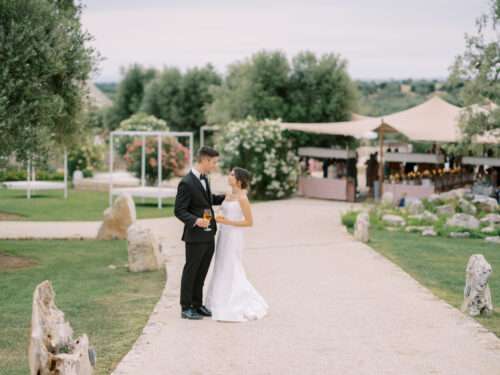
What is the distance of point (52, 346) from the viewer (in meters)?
6.09

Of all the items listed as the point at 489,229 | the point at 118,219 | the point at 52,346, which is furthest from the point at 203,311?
the point at 489,229

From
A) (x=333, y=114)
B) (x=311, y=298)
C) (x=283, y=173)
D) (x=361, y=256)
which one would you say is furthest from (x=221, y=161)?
(x=311, y=298)

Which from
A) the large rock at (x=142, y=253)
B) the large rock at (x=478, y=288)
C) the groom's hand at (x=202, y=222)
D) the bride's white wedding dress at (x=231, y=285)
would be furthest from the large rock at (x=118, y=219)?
the large rock at (x=478, y=288)

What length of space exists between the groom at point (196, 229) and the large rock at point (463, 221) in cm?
1137

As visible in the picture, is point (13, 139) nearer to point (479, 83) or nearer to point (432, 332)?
point (432, 332)

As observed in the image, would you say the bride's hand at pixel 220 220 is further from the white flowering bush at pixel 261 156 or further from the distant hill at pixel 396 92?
the distant hill at pixel 396 92

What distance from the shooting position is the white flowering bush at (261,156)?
92.1ft

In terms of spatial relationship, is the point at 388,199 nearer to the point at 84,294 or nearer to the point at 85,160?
the point at 84,294

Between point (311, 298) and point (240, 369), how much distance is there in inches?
143

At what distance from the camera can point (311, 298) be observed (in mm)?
10898

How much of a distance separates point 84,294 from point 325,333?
3.98 metres

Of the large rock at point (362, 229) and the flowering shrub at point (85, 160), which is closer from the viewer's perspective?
the large rock at point (362, 229)

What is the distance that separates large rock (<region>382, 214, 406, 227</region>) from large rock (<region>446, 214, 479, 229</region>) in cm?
109

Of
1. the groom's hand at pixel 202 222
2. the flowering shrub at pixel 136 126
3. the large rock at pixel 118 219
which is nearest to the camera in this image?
the groom's hand at pixel 202 222
